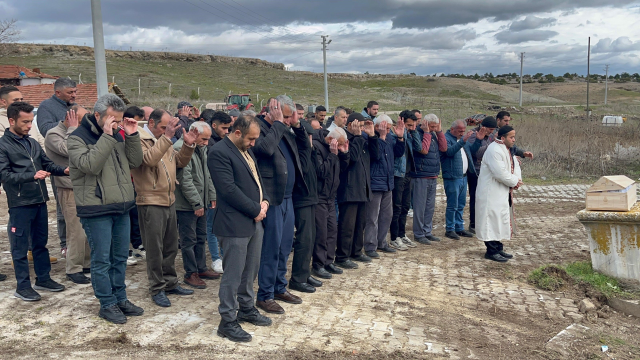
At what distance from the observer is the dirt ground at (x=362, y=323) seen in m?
4.28

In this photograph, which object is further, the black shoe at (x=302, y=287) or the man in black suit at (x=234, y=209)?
the black shoe at (x=302, y=287)

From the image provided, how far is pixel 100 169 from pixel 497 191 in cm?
532

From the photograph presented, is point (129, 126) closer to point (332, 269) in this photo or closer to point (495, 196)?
point (332, 269)

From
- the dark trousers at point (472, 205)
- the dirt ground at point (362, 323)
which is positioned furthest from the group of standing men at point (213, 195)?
the dark trousers at point (472, 205)

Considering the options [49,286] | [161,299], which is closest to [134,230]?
[49,286]

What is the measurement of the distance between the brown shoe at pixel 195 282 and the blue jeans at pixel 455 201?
15.5 feet

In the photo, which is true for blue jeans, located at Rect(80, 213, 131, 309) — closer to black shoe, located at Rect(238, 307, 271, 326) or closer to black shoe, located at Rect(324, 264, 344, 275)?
black shoe, located at Rect(238, 307, 271, 326)

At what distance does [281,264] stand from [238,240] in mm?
1083

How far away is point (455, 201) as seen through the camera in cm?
884

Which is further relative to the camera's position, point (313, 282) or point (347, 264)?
point (347, 264)

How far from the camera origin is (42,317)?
4.80 m

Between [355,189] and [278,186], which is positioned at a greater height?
[278,186]

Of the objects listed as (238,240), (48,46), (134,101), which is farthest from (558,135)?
(48,46)

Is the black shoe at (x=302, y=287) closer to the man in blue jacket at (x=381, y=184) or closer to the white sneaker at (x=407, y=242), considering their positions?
the man in blue jacket at (x=381, y=184)
